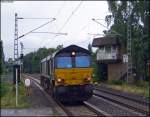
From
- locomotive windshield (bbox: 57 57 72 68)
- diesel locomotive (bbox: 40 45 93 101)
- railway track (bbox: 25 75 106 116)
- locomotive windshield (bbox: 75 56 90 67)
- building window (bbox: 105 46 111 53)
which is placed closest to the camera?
railway track (bbox: 25 75 106 116)

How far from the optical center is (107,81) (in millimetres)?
67000

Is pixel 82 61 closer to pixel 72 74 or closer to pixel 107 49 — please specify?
pixel 72 74

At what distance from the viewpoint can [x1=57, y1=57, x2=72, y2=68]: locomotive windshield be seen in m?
30.1

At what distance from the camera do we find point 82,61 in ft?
99.7

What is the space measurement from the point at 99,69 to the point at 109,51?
290 cm

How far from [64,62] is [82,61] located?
105 cm

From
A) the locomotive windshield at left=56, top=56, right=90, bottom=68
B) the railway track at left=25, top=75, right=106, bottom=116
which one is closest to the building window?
the railway track at left=25, top=75, right=106, bottom=116

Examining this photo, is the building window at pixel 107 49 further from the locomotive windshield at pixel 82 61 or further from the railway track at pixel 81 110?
the locomotive windshield at pixel 82 61

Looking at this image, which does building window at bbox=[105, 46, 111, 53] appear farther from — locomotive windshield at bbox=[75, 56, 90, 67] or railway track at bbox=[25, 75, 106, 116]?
locomotive windshield at bbox=[75, 56, 90, 67]

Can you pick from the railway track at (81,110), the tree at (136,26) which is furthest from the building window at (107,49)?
the railway track at (81,110)

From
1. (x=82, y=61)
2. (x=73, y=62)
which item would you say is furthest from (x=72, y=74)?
(x=82, y=61)

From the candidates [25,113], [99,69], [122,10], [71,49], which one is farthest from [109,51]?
[25,113]

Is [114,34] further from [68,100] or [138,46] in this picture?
[68,100]

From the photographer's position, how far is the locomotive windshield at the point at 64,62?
1186 inches
